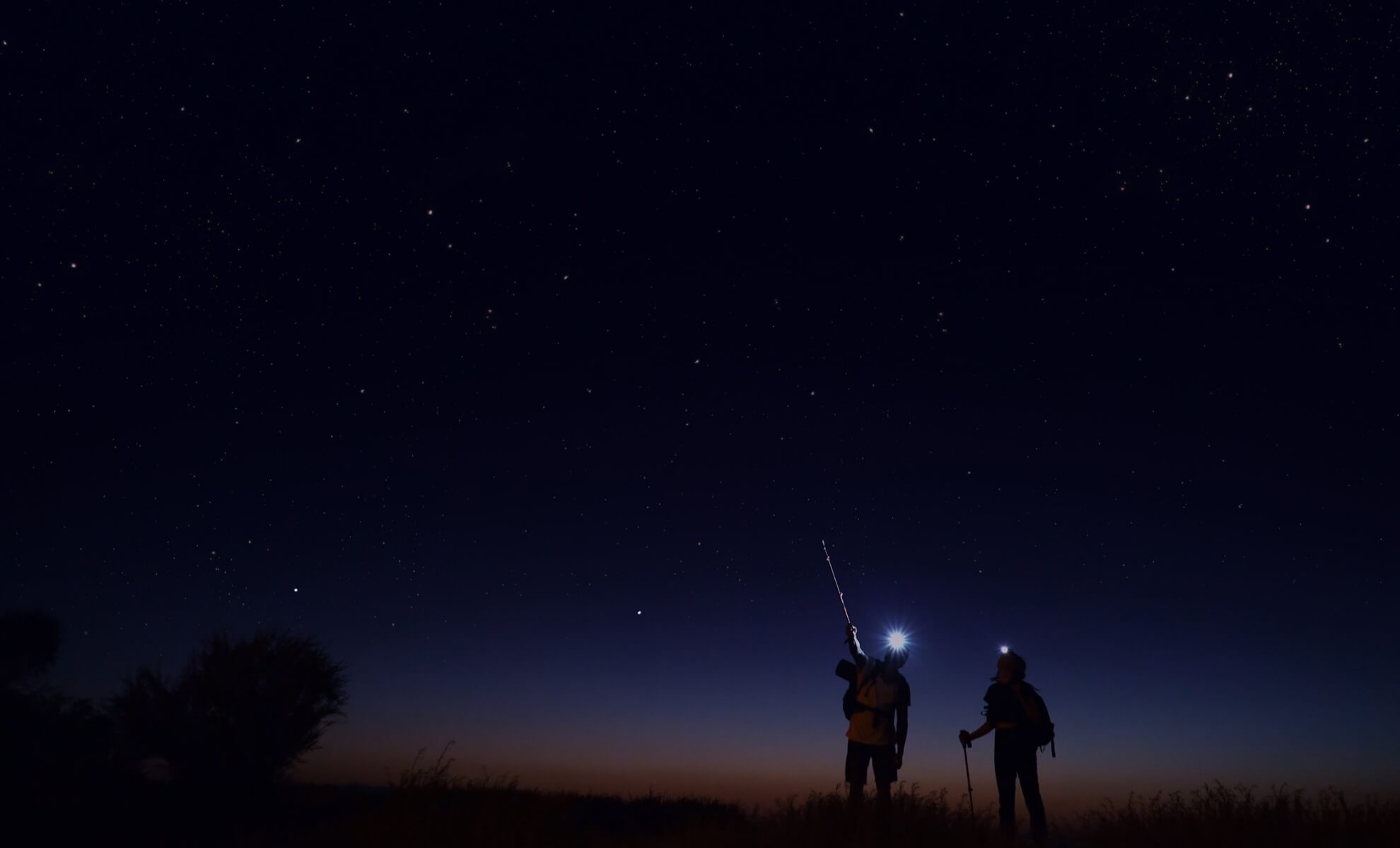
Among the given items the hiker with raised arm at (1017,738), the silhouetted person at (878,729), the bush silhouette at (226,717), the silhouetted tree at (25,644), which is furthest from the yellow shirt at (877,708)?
the silhouetted tree at (25,644)

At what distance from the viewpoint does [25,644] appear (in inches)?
720

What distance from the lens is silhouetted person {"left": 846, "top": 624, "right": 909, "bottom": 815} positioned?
9070 mm

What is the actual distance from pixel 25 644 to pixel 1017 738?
20.0 metres

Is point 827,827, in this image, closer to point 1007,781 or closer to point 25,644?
point 1007,781

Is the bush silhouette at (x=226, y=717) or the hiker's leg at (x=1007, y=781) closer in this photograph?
the hiker's leg at (x=1007, y=781)

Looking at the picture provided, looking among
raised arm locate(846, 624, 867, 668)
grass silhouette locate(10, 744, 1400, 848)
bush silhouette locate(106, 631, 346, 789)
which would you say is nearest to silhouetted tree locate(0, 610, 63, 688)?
bush silhouette locate(106, 631, 346, 789)

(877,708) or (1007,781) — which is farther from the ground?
(877,708)

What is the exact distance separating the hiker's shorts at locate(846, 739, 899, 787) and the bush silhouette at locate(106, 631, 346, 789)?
11206 mm

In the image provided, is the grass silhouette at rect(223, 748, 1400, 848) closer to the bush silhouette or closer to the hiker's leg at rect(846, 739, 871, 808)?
the hiker's leg at rect(846, 739, 871, 808)

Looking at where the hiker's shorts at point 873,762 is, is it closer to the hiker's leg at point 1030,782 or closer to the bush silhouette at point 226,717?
the hiker's leg at point 1030,782

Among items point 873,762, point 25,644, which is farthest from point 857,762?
point 25,644

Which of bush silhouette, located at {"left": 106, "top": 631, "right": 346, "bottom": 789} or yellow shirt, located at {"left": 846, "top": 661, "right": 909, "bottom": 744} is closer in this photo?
yellow shirt, located at {"left": 846, "top": 661, "right": 909, "bottom": 744}

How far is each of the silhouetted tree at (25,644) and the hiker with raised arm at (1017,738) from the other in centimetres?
1823

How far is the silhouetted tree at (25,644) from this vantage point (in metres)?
17.2
